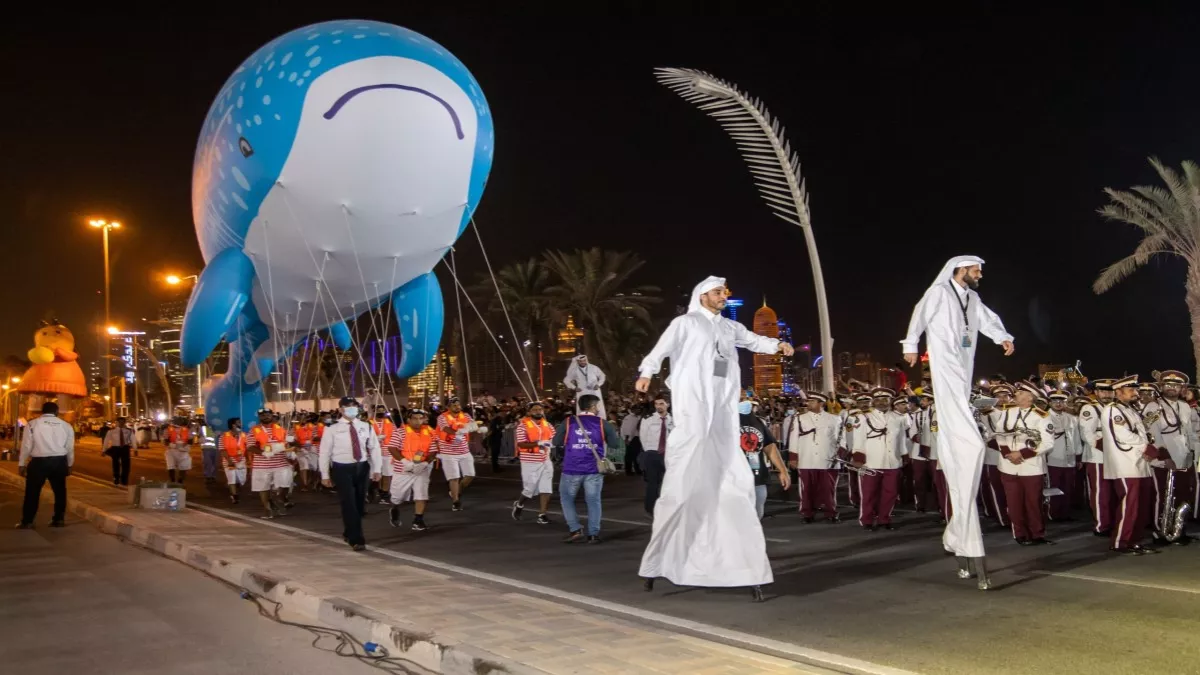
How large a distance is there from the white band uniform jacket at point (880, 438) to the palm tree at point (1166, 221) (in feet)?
52.3

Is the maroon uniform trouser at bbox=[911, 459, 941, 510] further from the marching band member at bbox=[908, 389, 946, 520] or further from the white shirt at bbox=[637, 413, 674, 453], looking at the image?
the white shirt at bbox=[637, 413, 674, 453]

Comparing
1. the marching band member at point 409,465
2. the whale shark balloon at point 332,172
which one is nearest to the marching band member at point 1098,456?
the marching band member at point 409,465

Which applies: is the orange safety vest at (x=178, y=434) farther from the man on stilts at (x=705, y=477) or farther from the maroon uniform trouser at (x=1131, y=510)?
the maroon uniform trouser at (x=1131, y=510)

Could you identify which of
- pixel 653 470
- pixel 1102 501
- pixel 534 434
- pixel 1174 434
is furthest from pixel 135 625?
pixel 1174 434

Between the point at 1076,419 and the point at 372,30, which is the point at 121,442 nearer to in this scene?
the point at 372,30

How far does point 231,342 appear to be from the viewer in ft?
62.0

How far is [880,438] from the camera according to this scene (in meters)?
12.4

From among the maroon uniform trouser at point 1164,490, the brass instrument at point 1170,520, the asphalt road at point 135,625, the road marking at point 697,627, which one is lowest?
the asphalt road at point 135,625

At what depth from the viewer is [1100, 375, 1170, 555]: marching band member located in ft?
30.5

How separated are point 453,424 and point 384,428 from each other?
43.4 inches

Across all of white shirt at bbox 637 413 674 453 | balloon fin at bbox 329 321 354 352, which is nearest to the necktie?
white shirt at bbox 637 413 674 453

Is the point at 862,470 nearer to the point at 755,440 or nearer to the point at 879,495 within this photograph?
the point at 879,495

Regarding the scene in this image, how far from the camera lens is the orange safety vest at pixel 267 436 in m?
16.1

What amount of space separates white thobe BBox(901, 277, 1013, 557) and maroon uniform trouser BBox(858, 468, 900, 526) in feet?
14.6
